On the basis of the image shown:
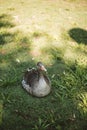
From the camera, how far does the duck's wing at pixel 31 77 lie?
4.53 metres

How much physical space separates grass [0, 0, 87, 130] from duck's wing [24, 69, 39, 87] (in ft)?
0.90

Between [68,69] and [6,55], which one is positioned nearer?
[68,69]

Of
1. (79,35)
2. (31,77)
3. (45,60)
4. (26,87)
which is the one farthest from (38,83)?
(79,35)

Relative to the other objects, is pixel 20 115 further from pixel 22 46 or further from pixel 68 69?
pixel 22 46

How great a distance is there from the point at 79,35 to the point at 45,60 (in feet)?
5.82

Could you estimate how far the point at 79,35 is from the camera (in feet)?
23.3

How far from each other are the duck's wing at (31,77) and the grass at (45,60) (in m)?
0.27

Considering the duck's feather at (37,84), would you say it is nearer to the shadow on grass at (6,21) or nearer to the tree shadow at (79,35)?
the tree shadow at (79,35)

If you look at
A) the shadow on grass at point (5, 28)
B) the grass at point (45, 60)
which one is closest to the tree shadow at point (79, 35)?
the grass at point (45, 60)

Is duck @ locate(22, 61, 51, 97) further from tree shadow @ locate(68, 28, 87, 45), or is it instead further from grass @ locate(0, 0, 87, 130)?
tree shadow @ locate(68, 28, 87, 45)

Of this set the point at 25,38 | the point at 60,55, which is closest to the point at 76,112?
the point at 60,55

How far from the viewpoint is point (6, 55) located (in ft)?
19.6

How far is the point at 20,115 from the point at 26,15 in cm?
490

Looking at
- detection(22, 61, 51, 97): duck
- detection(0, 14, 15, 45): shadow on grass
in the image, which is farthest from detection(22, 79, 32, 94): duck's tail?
detection(0, 14, 15, 45): shadow on grass
